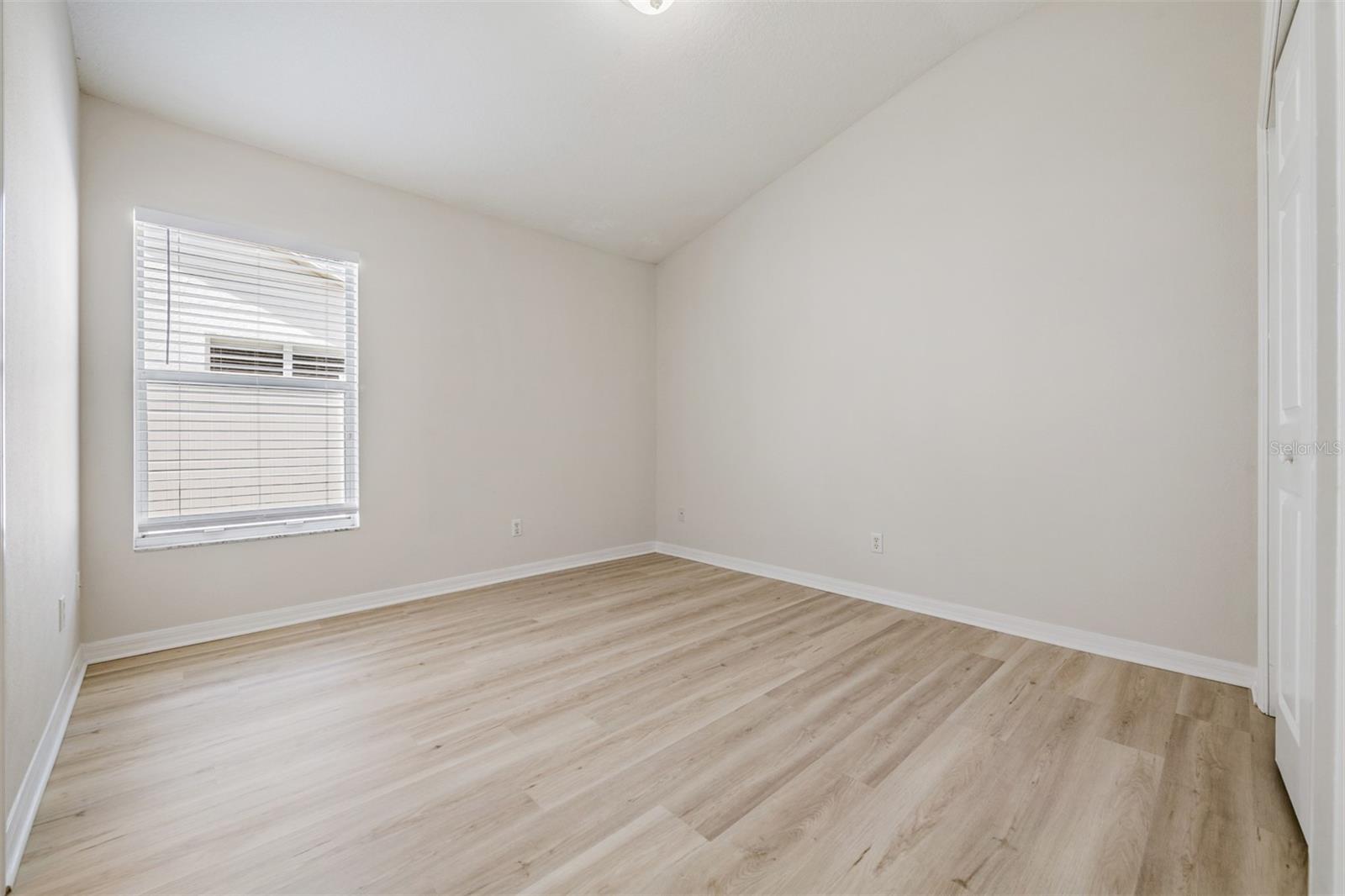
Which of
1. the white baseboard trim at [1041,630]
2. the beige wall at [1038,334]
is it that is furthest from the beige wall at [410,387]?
the white baseboard trim at [1041,630]

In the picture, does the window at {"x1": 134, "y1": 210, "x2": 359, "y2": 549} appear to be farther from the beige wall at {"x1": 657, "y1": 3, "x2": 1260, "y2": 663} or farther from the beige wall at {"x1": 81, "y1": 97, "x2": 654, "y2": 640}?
the beige wall at {"x1": 657, "y1": 3, "x2": 1260, "y2": 663}

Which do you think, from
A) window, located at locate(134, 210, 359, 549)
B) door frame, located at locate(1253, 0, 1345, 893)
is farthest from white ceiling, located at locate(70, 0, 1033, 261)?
door frame, located at locate(1253, 0, 1345, 893)

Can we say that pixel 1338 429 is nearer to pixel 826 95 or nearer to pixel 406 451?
pixel 826 95

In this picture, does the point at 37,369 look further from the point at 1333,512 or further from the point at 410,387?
the point at 1333,512

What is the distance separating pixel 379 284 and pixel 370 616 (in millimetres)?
1959

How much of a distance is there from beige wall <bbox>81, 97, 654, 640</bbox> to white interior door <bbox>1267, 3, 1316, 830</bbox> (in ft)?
12.5

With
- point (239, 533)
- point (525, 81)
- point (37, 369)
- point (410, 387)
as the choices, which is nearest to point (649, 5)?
point (525, 81)

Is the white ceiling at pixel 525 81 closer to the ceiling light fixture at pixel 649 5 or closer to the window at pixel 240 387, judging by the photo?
the ceiling light fixture at pixel 649 5

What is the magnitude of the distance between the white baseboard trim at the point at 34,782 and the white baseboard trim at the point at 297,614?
0.41m

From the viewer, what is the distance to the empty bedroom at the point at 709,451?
1479 millimetres

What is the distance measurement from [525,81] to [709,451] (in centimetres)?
279

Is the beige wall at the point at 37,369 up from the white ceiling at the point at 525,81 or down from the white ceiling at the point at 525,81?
down

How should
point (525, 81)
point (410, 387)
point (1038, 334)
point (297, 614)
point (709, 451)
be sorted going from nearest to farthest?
point (525, 81)
point (1038, 334)
point (297, 614)
point (410, 387)
point (709, 451)

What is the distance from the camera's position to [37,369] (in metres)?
1.77
